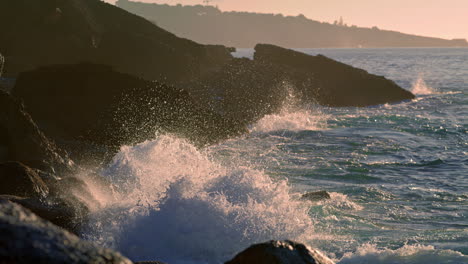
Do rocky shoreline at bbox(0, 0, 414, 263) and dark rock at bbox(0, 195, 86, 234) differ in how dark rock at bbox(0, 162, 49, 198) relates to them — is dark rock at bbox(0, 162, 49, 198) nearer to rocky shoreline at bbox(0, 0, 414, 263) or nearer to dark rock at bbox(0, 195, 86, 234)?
rocky shoreline at bbox(0, 0, 414, 263)

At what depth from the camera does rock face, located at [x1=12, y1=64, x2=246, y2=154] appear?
1454cm

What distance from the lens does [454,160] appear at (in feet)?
47.4

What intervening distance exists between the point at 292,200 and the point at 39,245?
22.9ft

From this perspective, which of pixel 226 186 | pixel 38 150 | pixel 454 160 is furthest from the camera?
pixel 454 160

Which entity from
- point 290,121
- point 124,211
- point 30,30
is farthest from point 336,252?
point 30,30

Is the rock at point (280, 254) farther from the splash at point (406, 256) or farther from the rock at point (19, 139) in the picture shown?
the rock at point (19, 139)

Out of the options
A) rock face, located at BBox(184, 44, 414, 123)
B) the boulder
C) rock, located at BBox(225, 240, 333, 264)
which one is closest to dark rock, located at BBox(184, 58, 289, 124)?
rock face, located at BBox(184, 44, 414, 123)

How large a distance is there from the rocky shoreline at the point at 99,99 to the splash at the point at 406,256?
257 centimetres

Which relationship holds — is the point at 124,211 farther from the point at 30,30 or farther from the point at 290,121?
the point at 30,30

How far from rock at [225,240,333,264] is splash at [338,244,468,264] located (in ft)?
8.17

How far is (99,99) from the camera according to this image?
1551 centimetres

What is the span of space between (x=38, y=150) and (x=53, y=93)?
5.89 m

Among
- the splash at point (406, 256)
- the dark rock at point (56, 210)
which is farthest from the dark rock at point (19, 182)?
the splash at point (406, 256)

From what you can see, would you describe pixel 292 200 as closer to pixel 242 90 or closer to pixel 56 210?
pixel 56 210
